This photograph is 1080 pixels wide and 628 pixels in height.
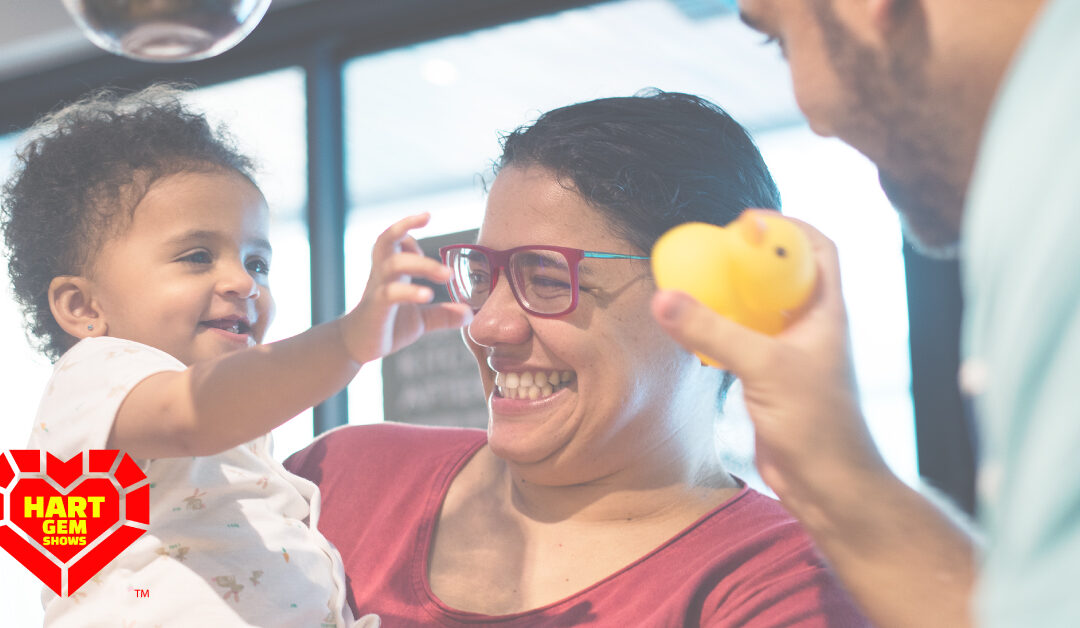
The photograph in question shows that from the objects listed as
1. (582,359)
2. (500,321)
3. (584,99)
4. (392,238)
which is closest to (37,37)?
(584,99)

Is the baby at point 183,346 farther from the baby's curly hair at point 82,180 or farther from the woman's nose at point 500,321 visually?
the woman's nose at point 500,321

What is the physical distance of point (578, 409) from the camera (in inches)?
57.1

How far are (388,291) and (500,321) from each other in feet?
1.53

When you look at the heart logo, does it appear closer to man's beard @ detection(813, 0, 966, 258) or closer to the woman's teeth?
the woman's teeth

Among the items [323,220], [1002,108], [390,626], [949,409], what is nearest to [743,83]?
[949,409]

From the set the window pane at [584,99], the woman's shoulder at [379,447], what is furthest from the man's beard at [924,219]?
the window pane at [584,99]

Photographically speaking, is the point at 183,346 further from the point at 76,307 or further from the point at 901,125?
the point at 901,125

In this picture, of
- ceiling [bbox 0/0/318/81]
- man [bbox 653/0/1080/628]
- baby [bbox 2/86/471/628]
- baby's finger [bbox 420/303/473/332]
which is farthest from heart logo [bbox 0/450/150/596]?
ceiling [bbox 0/0/318/81]

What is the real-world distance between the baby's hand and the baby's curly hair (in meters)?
0.59

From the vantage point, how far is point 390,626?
1.39m

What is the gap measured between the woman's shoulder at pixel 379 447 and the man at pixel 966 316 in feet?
2.98

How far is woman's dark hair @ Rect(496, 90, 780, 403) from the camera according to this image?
4.93 ft

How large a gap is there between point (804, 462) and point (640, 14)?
252cm

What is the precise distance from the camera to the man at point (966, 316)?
0.49 metres
